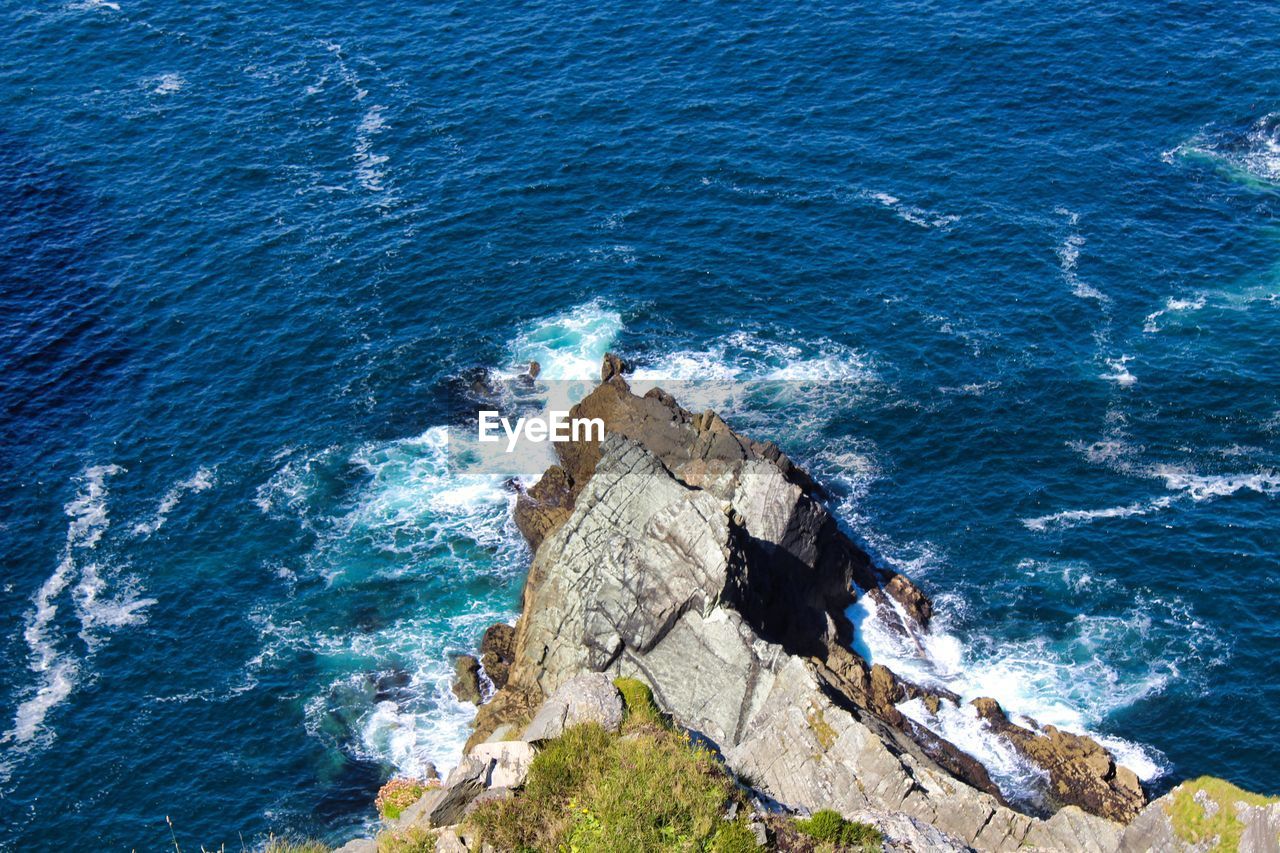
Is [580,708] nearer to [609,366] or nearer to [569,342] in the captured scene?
[609,366]

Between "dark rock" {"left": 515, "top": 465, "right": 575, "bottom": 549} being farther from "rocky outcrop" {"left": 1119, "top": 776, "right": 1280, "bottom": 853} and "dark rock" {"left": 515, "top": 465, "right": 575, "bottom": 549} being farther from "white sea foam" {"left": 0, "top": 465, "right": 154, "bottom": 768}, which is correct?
"rocky outcrop" {"left": 1119, "top": 776, "right": 1280, "bottom": 853}

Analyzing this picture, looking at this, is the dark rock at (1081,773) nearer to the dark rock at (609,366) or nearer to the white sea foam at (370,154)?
the dark rock at (609,366)

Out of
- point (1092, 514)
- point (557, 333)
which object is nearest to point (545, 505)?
point (557, 333)

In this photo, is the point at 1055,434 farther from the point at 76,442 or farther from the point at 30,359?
the point at 30,359

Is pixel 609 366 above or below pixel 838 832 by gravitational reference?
below

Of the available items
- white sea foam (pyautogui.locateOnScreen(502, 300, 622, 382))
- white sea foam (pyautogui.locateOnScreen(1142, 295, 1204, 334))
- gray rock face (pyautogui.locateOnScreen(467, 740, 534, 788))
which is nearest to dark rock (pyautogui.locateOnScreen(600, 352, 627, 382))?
white sea foam (pyautogui.locateOnScreen(502, 300, 622, 382))

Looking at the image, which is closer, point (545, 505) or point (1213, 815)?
point (1213, 815)

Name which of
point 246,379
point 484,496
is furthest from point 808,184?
point 246,379
